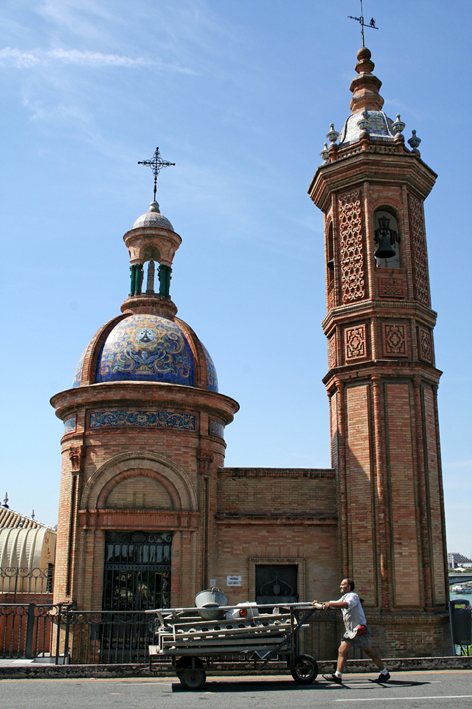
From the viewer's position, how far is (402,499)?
16.8 metres

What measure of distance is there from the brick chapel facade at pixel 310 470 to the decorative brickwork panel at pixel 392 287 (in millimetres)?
38

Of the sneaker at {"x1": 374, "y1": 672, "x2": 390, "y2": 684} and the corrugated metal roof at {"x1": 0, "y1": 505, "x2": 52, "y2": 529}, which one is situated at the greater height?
the corrugated metal roof at {"x1": 0, "y1": 505, "x2": 52, "y2": 529}

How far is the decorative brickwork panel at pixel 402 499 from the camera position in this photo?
1620cm

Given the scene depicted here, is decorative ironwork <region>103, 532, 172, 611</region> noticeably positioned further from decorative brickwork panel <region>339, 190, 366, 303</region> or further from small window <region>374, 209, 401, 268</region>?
small window <region>374, 209, 401, 268</region>

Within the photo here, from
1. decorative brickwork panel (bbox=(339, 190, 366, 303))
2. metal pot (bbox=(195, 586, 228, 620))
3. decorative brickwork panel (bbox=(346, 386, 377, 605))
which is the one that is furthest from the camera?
decorative brickwork panel (bbox=(339, 190, 366, 303))

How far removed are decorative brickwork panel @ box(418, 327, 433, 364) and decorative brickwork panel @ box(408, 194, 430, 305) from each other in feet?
2.79

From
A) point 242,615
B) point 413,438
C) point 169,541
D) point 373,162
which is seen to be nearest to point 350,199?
point 373,162

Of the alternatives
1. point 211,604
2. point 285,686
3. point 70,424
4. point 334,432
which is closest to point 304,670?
point 285,686

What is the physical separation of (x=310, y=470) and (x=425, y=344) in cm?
456

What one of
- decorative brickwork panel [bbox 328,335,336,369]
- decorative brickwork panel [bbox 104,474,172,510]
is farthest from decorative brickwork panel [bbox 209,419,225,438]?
decorative brickwork panel [bbox 328,335,336,369]

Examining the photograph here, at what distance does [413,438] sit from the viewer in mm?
17156

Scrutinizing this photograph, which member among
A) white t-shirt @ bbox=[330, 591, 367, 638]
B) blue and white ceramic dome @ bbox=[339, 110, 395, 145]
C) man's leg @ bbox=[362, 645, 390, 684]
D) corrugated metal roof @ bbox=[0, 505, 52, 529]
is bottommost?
man's leg @ bbox=[362, 645, 390, 684]

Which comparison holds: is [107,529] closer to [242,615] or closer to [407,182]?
[242,615]

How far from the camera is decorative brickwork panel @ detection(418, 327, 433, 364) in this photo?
1794 cm
